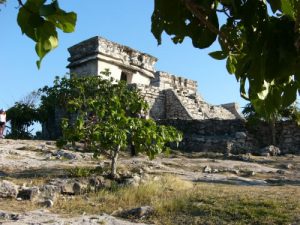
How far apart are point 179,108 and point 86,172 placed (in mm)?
9513

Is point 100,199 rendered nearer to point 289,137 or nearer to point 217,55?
point 217,55

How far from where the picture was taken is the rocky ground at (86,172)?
5.38 meters

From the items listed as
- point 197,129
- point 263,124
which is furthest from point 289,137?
point 197,129

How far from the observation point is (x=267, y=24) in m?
1.06

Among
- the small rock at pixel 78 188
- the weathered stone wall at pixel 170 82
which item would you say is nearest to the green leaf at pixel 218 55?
the small rock at pixel 78 188

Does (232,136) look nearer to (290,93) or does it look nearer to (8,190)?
(8,190)

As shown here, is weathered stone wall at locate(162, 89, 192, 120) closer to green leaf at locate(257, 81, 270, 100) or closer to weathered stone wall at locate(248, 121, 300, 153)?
weathered stone wall at locate(248, 121, 300, 153)

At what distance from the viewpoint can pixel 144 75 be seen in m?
18.8

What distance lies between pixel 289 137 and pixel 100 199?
8414mm

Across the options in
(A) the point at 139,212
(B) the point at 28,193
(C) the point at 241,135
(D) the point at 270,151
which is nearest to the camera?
(A) the point at 139,212

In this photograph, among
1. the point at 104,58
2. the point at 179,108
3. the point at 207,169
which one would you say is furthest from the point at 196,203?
the point at 104,58

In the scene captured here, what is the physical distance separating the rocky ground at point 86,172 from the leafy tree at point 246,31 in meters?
3.94

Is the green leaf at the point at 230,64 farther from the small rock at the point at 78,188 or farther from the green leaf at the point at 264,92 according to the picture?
the small rock at the point at 78,188

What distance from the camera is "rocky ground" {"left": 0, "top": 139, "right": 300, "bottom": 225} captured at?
5.38 meters
